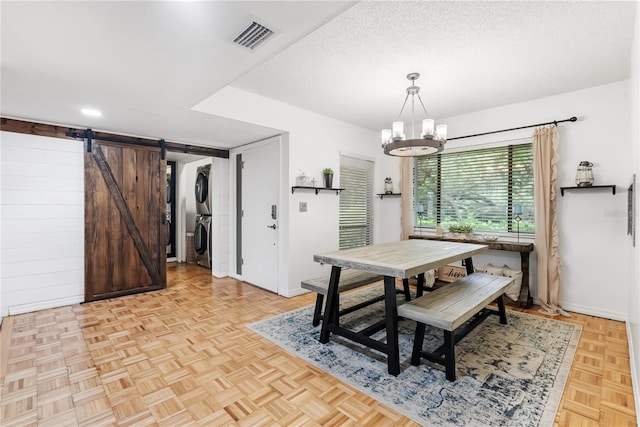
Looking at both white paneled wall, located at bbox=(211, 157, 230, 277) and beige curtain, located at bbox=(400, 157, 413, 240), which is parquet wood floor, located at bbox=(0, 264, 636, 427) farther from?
beige curtain, located at bbox=(400, 157, 413, 240)

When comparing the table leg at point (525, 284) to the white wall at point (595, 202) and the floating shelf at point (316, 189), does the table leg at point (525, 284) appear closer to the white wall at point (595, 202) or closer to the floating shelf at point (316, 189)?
the white wall at point (595, 202)

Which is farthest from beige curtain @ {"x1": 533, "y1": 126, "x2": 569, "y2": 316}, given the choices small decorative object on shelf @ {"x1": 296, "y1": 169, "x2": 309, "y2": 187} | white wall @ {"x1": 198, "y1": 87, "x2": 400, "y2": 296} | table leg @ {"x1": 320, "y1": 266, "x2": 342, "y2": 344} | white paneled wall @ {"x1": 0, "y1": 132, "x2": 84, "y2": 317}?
white paneled wall @ {"x1": 0, "y1": 132, "x2": 84, "y2": 317}

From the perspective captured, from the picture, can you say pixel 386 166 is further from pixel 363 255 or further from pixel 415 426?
pixel 415 426

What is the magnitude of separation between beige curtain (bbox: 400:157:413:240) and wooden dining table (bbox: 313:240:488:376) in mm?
1626

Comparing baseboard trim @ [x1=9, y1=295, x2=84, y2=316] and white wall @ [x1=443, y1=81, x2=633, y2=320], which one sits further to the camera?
baseboard trim @ [x1=9, y1=295, x2=84, y2=316]

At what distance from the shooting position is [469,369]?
2.21 metres

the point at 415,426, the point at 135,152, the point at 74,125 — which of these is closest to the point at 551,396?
the point at 415,426

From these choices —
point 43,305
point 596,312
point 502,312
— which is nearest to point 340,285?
point 502,312

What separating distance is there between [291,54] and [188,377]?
268 cm

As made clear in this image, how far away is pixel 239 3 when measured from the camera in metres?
1.48

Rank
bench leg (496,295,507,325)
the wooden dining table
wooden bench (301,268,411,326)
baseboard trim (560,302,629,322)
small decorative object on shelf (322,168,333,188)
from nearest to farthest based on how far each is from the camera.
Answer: the wooden dining table, wooden bench (301,268,411,326), bench leg (496,295,507,325), baseboard trim (560,302,629,322), small decorative object on shelf (322,168,333,188)

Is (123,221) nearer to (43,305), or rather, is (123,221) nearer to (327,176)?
(43,305)

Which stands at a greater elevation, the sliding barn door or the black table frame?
the sliding barn door

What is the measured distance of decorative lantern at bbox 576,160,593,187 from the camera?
3273 millimetres
